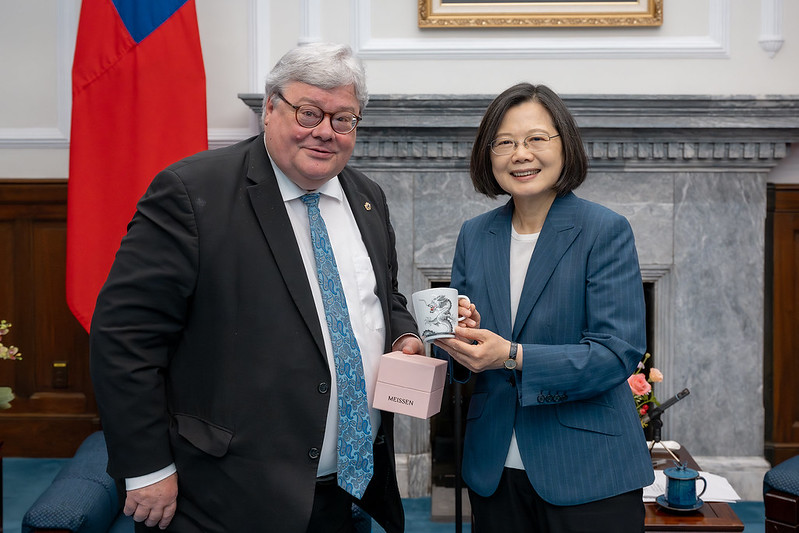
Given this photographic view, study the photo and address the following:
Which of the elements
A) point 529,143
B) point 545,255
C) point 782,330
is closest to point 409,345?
point 545,255

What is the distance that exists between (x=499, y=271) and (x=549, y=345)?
20cm

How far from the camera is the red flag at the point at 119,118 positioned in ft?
10.1

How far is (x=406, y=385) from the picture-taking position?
4.91 feet

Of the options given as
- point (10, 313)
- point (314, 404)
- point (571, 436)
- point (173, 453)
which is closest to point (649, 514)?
point (571, 436)

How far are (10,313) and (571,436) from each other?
321cm

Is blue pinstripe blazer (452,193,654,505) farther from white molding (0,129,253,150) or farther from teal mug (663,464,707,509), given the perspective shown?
white molding (0,129,253,150)

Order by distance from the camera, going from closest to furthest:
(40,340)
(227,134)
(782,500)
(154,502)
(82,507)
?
(154,502) → (82,507) → (782,500) → (227,134) → (40,340)

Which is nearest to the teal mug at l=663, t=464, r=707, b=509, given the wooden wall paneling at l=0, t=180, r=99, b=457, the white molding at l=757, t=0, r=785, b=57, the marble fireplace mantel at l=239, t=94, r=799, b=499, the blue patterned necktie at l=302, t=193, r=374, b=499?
the blue patterned necktie at l=302, t=193, r=374, b=499

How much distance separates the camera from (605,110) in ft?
10.5

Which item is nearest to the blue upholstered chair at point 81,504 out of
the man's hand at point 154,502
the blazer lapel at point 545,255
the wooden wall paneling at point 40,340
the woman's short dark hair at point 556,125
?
the man's hand at point 154,502

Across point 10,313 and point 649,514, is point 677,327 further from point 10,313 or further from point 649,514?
point 10,313

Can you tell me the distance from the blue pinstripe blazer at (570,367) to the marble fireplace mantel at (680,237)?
183 cm

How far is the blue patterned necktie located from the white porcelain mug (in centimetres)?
17

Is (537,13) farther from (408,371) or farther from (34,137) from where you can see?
(34,137)
